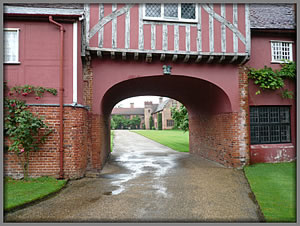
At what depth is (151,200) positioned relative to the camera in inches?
224

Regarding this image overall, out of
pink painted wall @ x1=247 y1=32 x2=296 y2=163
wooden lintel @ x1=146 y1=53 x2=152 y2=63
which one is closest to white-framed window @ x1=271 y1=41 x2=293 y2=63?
pink painted wall @ x1=247 y1=32 x2=296 y2=163

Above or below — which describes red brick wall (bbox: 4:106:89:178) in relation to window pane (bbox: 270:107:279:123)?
below

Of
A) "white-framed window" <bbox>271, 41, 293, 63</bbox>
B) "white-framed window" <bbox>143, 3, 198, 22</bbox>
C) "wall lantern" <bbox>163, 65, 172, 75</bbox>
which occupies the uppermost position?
"white-framed window" <bbox>143, 3, 198, 22</bbox>

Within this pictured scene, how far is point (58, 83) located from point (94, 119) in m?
1.96

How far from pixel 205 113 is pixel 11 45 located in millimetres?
9000

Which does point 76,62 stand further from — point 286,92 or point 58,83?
point 286,92

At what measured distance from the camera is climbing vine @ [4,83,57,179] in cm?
686

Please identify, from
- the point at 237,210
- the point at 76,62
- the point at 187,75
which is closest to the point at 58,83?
the point at 76,62

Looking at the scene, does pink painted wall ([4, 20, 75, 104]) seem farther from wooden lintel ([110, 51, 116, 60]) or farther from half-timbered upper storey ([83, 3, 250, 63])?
wooden lintel ([110, 51, 116, 60])

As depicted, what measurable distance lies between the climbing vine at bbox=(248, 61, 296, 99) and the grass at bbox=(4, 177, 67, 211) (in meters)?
8.24

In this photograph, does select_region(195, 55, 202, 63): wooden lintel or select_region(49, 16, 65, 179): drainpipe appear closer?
select_region(49, 16, 65, 179): drainpipe

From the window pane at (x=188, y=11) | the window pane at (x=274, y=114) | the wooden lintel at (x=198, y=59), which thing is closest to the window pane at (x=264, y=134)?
the window pane at (x=274, y=114)

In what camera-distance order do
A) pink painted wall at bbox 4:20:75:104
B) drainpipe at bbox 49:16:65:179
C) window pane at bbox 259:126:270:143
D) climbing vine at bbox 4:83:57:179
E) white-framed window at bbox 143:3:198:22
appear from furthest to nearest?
window pane at bbox 259:126:270:143
white-framed window at bbox 143:3:198:22
pink painted wall at bbox 4:20:75:104
drainpipe at bbox 49:16:65:179
climbing vine at bbox 4:83:57:179

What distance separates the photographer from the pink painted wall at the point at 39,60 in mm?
7520
